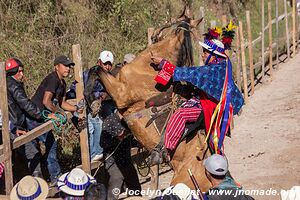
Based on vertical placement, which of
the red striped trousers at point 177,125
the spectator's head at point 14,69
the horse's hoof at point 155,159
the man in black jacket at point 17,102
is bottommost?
the horse's hoof at point 155,159

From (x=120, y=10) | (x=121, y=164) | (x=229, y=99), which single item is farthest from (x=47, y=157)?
(x=120, y=10)

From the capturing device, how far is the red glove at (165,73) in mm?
6914

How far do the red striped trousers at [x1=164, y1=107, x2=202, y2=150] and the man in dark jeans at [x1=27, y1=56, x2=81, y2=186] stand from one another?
4.90ft

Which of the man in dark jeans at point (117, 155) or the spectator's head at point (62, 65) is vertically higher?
the spectator's head at point (62, 65)

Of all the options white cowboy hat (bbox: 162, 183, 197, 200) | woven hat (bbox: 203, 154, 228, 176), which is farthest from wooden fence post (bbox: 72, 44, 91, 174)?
white cowboy hat (bbox: 162, 183, 197, 200)

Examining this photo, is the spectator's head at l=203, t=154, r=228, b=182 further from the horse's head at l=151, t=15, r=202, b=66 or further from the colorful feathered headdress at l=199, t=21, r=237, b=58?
the horse's head at l=151, t=15, r=202, b=66

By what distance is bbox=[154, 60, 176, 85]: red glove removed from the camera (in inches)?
272

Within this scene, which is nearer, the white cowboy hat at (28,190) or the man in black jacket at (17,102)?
the white cowboy hat at (28,190)

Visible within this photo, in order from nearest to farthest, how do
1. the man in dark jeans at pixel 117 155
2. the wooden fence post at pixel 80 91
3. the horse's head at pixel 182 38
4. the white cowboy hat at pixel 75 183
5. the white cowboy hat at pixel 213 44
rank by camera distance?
the white cowboy hat at pixel 75 183, the white cowboy hat at pixel 213 44, the horse's head at pixel 182 38, the wooden fence post at pixel 80 91, the man in dark jeans at pixel 117 155

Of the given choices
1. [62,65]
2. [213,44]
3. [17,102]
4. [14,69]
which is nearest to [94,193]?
[213,44]

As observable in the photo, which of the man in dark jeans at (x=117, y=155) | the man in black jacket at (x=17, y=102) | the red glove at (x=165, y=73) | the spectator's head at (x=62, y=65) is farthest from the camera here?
the man in dark jeans at (x=117, y=155)

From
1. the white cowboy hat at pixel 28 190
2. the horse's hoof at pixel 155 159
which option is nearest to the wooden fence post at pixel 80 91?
the horse's hoof at pixel 155 159

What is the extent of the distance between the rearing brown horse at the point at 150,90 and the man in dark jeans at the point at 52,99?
3.13 ft

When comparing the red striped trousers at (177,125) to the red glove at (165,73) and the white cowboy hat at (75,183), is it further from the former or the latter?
the white cowboy hat at (75,183)
